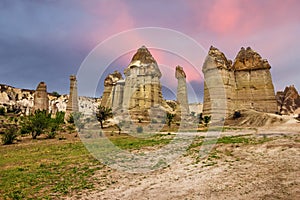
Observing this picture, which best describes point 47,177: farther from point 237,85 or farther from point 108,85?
point 108,85

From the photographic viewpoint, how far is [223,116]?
43.2 m

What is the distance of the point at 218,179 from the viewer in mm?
9719

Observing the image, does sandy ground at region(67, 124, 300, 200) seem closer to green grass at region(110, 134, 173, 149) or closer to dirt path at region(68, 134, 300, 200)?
dirt path at region(68, 134, 300, 200)

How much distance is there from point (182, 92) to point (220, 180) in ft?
175

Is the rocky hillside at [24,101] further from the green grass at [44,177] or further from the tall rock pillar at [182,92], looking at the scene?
the green grass at [44,177]

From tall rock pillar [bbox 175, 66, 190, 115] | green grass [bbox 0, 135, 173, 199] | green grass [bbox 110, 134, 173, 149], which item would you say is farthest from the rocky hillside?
green grass [bbox 0, 135, 173, 199]

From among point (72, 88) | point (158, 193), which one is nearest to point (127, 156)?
point (158, 193)

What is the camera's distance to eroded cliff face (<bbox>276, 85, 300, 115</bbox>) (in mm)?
63675

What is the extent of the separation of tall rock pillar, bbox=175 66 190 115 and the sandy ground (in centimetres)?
4669

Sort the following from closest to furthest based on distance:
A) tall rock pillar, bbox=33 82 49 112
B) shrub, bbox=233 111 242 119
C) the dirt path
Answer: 1. the dirt path
2. shrub, bbox=233 111 242 119
3. tall rock pillar, bbox=33 82 49 112

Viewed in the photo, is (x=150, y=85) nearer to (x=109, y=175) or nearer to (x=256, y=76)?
(x=256, y=76)

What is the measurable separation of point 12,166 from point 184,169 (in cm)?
1172

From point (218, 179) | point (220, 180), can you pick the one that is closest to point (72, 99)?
point (218, 179)

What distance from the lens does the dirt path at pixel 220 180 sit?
8.09 meters
